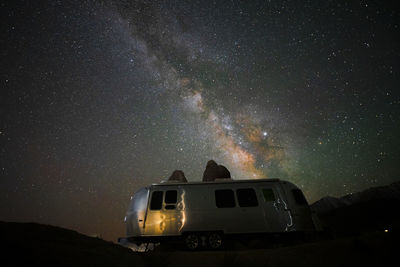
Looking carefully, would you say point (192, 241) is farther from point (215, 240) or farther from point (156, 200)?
point (156, 200)

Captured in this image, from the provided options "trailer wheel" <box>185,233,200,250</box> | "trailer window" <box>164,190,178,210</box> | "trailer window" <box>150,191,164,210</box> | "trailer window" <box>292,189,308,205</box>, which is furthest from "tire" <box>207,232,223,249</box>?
"trailer window" <box>292,189,308,205</box>

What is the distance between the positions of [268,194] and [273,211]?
0.65 m

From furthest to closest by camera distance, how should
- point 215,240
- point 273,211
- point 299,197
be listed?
1. point 299,197
2. point 273,211
3. point 215,240

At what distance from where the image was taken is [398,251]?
4.99m

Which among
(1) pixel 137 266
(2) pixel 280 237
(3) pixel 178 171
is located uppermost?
(3) pixel 178 171

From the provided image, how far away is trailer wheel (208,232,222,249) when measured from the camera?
27.0 feet

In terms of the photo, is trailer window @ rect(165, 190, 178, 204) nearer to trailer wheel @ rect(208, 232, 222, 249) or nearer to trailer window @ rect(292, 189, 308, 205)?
trailer wheel @ rect(208, 232, 222, 249)

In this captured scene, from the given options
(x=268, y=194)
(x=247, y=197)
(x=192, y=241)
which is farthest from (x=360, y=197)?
(x=192, y=241)

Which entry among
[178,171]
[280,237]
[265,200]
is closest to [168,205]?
[265,200]

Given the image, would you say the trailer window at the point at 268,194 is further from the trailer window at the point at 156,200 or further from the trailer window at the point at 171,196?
the trailer window at the point at 156,200

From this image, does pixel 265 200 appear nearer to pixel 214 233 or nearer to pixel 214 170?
pixel 214 233

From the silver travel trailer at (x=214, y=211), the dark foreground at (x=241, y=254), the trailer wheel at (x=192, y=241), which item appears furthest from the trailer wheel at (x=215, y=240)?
the dark foreground at (x=241, y=254)

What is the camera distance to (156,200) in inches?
346

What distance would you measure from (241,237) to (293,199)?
2464 mm
